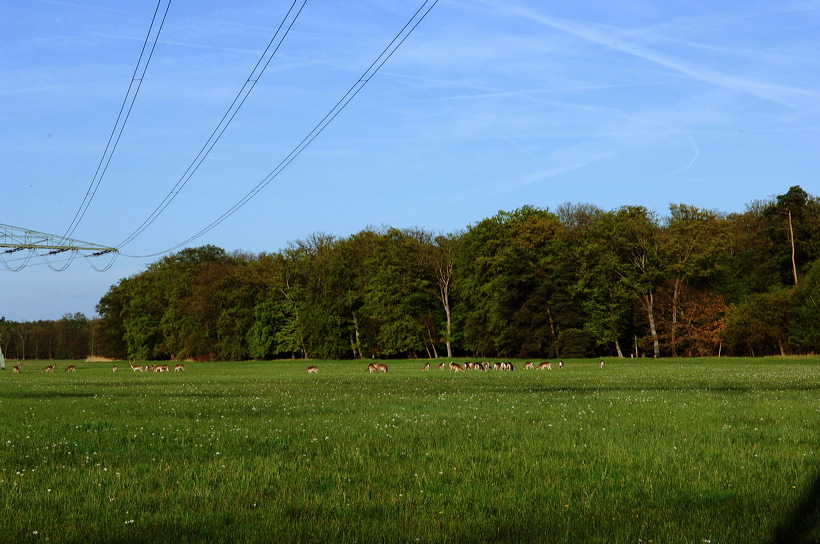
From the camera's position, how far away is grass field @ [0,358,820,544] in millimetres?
7949

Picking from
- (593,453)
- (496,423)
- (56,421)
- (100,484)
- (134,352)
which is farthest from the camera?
(134,352)

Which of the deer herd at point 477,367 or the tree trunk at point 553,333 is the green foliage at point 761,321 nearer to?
the tree trunk at point 553,333

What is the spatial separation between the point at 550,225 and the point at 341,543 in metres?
87.2

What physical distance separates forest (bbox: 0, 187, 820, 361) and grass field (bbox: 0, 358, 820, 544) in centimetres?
6582

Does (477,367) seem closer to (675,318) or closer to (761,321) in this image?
(675,318)

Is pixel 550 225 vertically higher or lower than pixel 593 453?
higher

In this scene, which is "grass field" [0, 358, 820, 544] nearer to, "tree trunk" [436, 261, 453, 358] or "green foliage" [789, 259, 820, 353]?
"green foliage" [789, 259, 820, 353]

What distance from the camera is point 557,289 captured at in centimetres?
8556

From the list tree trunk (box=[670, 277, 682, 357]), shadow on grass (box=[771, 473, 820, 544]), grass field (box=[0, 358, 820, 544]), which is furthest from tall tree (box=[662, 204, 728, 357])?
shadow on grass (box=[771, 473, 820, 544])

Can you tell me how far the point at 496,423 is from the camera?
17.1 m

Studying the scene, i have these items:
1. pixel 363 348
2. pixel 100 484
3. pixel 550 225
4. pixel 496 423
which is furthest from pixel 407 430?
pixel 363 348

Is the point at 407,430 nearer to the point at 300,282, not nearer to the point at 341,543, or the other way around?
the point at 341,543

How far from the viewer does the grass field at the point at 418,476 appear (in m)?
7.95

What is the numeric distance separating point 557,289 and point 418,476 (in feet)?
251
